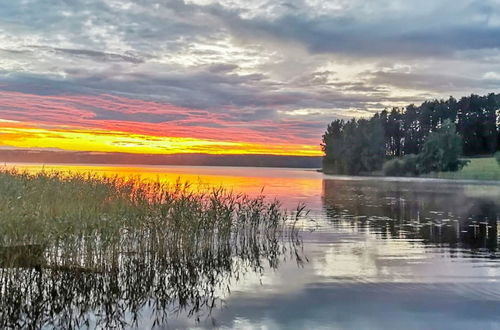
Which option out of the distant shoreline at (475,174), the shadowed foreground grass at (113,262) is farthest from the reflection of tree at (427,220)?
the distant shoreline at (475,174)

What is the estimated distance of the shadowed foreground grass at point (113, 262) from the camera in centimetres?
1248

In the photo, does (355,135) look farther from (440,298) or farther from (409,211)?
(440,298)

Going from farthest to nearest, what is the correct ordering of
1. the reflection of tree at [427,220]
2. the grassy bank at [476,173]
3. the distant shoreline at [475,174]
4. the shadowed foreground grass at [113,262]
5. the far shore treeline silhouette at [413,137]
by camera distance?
the far shore treeline silhouette at [413,137], the grassy bank at [476,173], the distant shoreline at [475,174], the reflection of tree at [427,220], the shadowed foreground grass at [113,262]

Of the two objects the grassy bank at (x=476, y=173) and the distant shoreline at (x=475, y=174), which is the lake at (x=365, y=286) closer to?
the distant shoreline at (x=475, y=174)

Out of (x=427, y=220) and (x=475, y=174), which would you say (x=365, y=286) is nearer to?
(x=427, y=220)

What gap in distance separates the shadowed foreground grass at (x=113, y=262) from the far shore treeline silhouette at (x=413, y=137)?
369 feet

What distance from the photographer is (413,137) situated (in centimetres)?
16312

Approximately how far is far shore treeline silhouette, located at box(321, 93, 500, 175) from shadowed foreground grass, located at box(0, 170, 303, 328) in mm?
112375

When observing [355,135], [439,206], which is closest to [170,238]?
[439,206]

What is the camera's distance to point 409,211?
4188 cm

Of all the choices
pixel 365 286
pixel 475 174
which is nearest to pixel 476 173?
pixel 475 174

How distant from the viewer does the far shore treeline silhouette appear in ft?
409

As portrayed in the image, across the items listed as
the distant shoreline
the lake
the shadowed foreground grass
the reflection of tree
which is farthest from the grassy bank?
the shadowed foreground grass

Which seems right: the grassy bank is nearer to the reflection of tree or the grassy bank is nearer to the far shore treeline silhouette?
the far shore treeline silhouette
